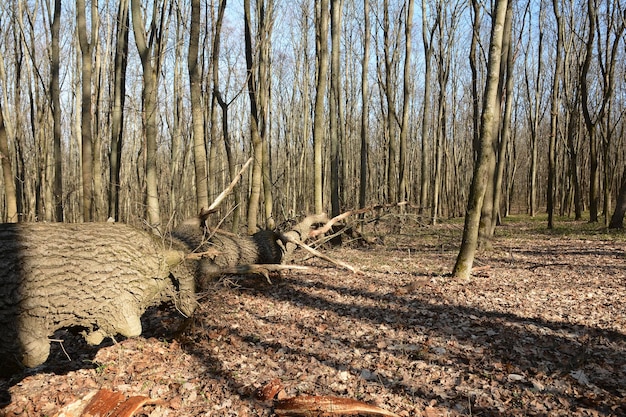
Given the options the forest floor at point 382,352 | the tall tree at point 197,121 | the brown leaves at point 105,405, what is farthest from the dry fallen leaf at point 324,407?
the tall tree at point 197,121

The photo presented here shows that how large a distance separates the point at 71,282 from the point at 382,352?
3.14 meters

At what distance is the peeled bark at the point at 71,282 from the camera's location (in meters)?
3.21

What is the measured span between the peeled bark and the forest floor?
60cm

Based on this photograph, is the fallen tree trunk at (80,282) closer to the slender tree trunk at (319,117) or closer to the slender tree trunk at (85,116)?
the slender tree trunk at (85,116)

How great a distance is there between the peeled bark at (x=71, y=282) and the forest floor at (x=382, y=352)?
602mm

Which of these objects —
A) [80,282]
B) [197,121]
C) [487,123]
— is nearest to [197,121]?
[197,121]

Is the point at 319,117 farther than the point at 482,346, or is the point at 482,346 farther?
the point at 319,117

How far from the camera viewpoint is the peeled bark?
3205 millimetres

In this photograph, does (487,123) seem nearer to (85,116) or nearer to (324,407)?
(324,407)

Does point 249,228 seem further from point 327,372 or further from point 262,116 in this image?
point 327,372

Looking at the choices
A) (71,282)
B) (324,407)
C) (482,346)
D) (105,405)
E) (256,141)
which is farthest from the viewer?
(256,141)

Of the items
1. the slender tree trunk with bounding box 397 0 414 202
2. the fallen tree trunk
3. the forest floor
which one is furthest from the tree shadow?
the slender tree trunk with bounding box 397 0 414 202

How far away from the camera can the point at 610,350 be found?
3887 millimetres

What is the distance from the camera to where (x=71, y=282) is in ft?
11.5
